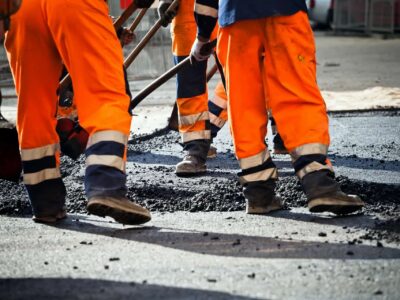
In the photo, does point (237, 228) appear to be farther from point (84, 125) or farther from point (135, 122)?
point (135, 122)

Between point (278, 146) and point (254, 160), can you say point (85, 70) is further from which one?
point (278, 146)

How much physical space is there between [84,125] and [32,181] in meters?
0.53

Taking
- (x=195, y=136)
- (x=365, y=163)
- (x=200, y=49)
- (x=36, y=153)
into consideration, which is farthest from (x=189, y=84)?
(x=36, y=153)

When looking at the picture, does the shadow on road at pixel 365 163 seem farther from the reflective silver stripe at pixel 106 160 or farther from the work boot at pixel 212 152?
the reflective silver stripe at pixel 106 160

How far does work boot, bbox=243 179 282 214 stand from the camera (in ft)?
16.7

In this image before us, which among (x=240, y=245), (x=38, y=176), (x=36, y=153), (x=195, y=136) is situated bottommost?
(x=195, y=136)

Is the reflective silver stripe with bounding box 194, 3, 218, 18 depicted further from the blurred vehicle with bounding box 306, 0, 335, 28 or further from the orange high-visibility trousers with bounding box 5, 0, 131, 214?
the blurred vehicle with bounding box 306, 0, 335, 28

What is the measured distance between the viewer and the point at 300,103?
491cm

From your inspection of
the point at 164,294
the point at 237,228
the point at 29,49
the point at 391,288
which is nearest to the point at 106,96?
the point at 29,49

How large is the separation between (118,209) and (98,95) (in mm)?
544

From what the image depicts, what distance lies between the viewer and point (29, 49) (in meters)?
4.85

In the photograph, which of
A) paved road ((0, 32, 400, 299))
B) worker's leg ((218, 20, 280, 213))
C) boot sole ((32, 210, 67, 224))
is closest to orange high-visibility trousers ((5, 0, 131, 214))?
paved road ((0, 32, 400, 299))

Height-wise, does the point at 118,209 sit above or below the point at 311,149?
below

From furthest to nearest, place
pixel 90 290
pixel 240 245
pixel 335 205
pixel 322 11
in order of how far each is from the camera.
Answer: pixel 322 11, pixel 335 205, pixel 240 245, pixel 90 290
